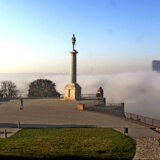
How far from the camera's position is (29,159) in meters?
11.3

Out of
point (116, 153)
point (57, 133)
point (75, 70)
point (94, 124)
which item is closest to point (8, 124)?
point (57, 133)

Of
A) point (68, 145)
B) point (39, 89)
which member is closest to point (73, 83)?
point (39, 89)

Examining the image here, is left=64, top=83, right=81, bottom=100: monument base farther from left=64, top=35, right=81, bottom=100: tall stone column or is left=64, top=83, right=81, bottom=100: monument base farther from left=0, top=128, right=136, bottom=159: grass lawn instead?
left=0, top=128, right=136, bottom=159: grass lawn

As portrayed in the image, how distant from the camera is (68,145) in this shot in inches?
521

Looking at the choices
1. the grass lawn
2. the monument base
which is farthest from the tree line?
the grass lawn

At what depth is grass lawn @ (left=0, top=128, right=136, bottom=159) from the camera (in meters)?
11.7

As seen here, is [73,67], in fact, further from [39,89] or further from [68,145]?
[68,145]

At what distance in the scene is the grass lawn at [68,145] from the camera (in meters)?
11.7

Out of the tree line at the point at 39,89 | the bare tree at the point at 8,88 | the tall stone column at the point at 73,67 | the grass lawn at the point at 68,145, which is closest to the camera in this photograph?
the grass lawn at the point at 68,145

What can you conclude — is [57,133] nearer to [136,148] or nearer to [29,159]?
[29,159]

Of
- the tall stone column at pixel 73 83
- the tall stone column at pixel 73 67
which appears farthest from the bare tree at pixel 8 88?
the tall stone column at pixel 73 67

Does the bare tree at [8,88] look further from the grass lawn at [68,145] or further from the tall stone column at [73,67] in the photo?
the grass lawn at [68,145]

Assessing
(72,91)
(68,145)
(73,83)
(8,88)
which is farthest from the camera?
(8,88)

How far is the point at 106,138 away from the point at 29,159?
5792mm
